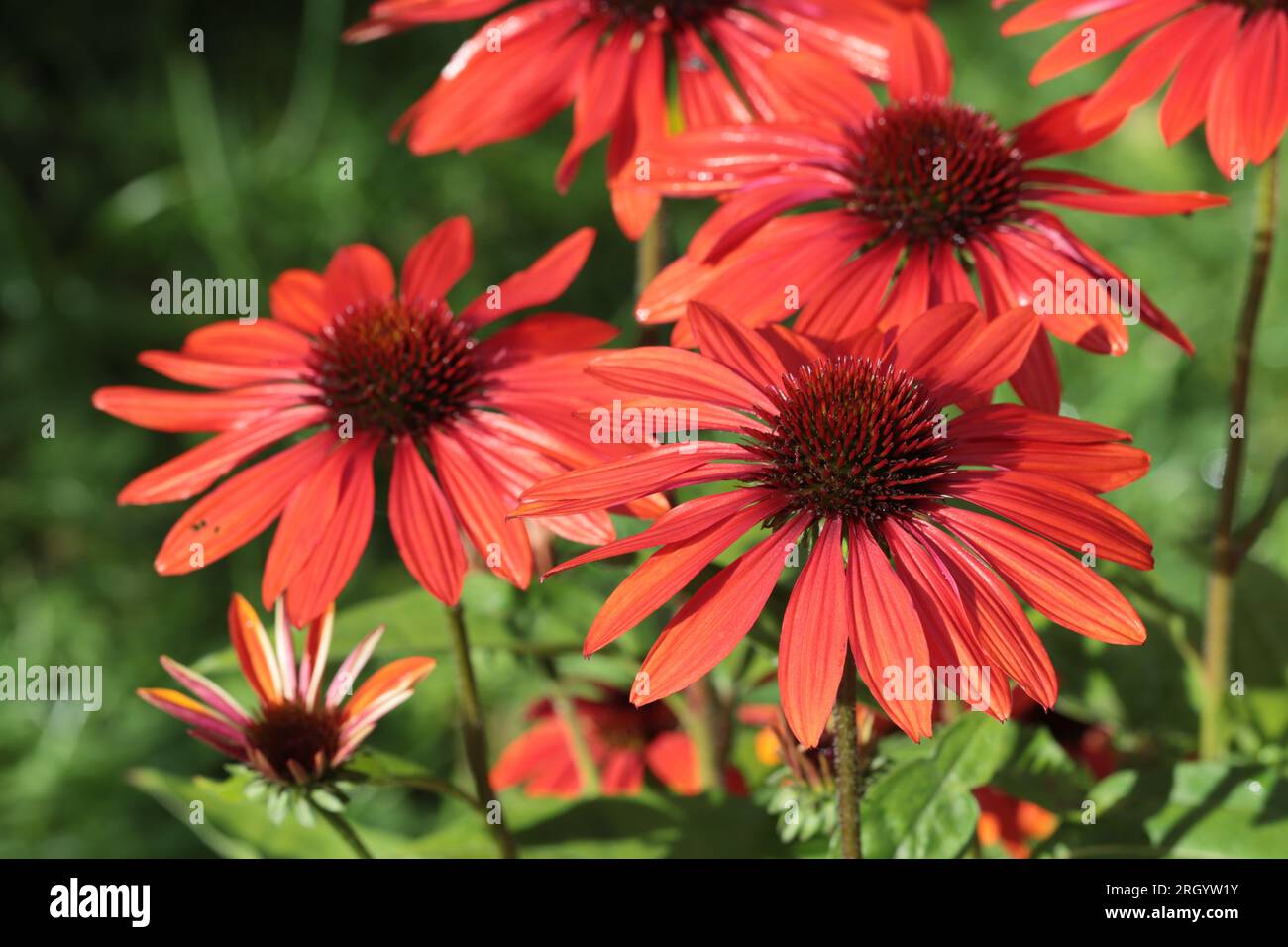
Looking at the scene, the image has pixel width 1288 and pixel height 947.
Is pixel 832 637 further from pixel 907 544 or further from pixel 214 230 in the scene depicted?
pixel 214 230

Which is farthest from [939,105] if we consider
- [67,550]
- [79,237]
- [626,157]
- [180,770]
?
[79,237]

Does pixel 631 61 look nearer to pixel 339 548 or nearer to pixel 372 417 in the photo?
pixel 372 417

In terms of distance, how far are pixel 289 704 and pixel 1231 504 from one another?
623mm

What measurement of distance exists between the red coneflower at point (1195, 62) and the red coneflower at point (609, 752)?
0.66 metres

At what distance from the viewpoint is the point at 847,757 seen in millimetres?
725

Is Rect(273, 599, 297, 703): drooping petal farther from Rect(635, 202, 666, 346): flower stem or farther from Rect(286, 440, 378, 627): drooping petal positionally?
Rect(635, 202, 666, 346): flower stem

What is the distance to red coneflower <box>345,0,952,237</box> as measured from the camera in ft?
3.36

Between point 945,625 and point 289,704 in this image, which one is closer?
point 945,625

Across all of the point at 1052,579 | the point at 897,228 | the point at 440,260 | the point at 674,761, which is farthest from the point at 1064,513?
the point at 674,761

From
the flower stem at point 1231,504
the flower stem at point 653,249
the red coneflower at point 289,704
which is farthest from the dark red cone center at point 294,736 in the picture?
the flower stem at point 1231,504

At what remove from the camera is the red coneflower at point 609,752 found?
50.1 inches

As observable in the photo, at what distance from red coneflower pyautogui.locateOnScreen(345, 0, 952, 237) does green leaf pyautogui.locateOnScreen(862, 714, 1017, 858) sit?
1.40ft

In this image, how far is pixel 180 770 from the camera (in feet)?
6.01

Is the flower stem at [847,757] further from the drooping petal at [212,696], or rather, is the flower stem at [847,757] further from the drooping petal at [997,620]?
the drooping petal at [212,696]
